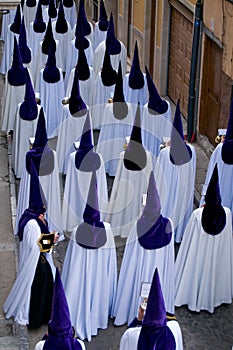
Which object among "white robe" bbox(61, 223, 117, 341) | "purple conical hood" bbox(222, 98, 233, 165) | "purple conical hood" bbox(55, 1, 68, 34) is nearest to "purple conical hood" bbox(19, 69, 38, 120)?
"purple conical hood" bbox(222, 98, 233, 165)

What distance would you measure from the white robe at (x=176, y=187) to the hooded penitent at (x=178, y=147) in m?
0.12

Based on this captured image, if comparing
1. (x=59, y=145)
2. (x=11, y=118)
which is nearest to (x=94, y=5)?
(x=11, y=118)

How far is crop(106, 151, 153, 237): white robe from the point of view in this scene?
10.8 meters

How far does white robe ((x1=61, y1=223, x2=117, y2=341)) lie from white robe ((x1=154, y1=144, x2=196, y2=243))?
89.8 inches

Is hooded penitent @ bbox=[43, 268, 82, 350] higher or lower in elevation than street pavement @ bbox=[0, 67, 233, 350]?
higher

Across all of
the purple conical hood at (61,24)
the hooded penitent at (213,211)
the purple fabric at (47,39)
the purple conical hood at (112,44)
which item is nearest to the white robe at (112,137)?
the purple conical hood at (112,44)

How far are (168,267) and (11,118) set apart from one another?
6.37 meters

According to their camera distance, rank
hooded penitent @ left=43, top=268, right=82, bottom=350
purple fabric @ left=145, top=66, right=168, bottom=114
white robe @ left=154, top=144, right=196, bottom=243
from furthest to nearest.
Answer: purple fabric @ left=145, top=66, right=168, bottom=114
white robe @ left=154, top=144, right=196, bottom=243
hooded penitent @ left=43, top=268, right=82, bottom=350

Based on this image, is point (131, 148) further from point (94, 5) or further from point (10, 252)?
point (94, 5)

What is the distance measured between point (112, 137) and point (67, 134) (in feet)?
2.50

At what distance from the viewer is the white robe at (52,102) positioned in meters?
14.2

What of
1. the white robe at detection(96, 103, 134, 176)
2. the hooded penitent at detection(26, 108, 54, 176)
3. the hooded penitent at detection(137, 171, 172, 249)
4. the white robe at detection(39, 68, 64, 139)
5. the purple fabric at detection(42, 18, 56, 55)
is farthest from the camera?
the purple fabric at detection(42, 18, 56, 55)

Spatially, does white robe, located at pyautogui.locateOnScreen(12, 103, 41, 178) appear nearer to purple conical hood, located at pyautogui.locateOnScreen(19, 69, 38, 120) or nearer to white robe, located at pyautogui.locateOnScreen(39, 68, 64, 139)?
purple conical hood, located at pyautogui.locateOnScreen(19, 69, 38, 120)

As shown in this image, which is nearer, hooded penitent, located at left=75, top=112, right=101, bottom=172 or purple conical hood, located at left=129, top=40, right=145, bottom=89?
hooded penitent, located at left=75, top=112, right=101, bottom=172
